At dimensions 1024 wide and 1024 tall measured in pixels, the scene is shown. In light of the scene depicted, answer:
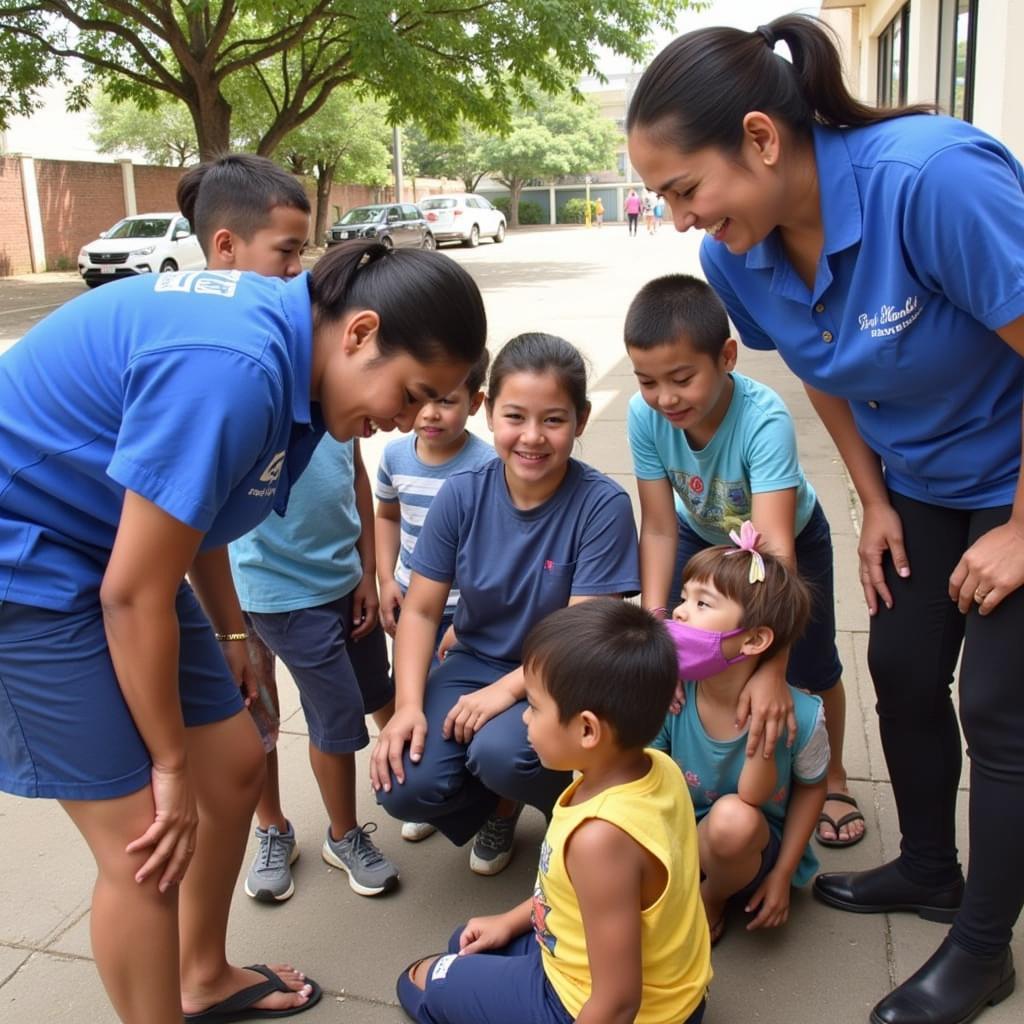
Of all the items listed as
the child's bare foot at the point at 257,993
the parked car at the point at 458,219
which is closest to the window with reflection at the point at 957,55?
the child's bare foot at the point at 257,993

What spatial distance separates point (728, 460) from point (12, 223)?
24136mm

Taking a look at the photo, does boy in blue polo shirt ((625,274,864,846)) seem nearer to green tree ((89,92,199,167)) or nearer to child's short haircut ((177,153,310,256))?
child's short haircut ((177,153,310,256))

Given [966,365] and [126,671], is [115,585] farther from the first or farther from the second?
[966,365]

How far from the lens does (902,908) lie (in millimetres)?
2422

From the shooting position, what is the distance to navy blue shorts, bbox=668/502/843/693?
2.68m

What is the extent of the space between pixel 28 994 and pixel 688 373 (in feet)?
6.42

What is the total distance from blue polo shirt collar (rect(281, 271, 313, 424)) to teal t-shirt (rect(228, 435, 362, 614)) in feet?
2.85

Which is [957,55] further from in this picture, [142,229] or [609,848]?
[142,229]

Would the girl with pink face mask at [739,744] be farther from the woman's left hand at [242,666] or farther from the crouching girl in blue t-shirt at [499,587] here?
the woman's left hand at [242,666]

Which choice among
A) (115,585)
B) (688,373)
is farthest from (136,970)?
(688,373)

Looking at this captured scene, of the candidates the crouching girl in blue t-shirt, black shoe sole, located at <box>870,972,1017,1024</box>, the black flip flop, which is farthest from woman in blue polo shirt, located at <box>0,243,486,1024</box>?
the black flip flop

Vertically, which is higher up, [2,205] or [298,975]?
[2,205]

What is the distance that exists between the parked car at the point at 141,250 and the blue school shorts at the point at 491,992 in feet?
59.7

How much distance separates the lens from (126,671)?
166 centimetres
